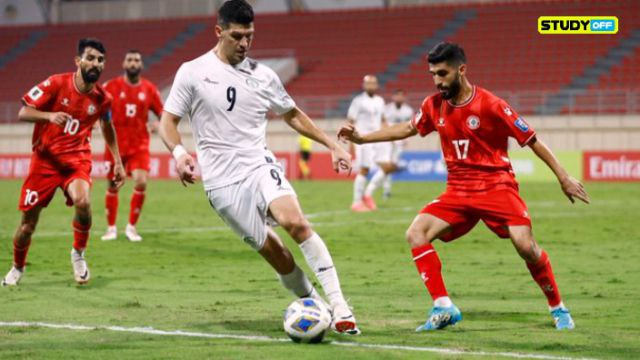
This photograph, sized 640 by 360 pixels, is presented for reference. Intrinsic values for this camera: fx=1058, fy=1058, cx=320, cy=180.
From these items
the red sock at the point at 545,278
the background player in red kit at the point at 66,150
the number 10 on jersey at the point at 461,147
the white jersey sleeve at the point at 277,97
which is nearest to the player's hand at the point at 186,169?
the white jersey sleeve at the point at 277,97

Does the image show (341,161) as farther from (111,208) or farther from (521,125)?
(111,208)

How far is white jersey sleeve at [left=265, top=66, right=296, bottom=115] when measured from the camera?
764 cm

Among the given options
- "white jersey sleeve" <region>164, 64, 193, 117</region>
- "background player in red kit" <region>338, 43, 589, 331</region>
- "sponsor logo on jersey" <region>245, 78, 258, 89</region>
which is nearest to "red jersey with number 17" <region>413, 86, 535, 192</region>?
"background player in red kit" <region>338, 43, 589, 331</region>

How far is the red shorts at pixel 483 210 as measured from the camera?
787 centimetres

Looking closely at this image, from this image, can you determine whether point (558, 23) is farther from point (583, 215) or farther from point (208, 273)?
point (208, 273)

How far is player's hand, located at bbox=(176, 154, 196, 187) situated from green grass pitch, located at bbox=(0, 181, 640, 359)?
3.57 feet

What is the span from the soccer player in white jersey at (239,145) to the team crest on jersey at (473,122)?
3.37 feet

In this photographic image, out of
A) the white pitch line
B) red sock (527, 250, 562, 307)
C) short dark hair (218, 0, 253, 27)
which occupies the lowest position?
the white pitch line

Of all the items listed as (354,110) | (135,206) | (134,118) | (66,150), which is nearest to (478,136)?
(66,150)

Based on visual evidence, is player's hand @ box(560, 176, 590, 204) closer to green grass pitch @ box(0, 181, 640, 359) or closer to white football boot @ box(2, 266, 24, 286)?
green grass pitch @ box(0, 181, 640, 359)

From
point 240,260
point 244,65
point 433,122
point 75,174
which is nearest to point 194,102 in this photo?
point 244,65

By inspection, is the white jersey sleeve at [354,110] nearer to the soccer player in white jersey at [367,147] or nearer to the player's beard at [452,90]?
the soccer player in white jersey at [367,147]

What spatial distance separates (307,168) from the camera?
3688 centimetres

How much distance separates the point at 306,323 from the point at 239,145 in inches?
52.8
